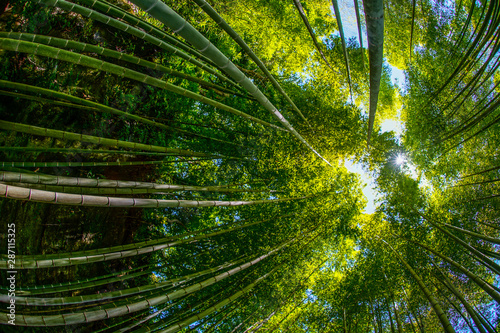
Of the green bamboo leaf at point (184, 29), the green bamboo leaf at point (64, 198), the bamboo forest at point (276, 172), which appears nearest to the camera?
the green bamboo leaf at point (184, 29)

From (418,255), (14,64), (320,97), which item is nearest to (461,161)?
(418,255)

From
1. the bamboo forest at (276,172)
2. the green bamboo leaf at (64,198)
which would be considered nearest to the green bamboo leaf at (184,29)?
the green bamboo leaf at (64,198)

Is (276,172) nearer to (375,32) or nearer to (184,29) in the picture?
(375,32)

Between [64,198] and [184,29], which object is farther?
[64,198]

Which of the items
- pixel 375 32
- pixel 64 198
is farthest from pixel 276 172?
pixel 64 198

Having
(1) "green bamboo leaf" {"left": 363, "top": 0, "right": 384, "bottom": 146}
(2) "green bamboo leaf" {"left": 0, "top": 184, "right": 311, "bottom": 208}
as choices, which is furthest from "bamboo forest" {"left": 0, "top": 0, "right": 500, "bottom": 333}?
(1) "green bamboo leaf" {"left": 363, "top": 0, "right": 384, "bottom": 146}

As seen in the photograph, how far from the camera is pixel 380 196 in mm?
5234

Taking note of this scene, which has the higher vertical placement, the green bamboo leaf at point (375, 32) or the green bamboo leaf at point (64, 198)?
the green bamboo leaf at point (375, 32)

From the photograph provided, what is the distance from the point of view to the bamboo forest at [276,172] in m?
2.96

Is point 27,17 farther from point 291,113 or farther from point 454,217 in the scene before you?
point 454,217

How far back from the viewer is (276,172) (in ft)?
15.3

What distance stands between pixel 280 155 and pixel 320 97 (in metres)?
1.61

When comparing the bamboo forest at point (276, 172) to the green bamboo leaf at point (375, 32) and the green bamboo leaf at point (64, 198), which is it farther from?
the green bamboo leaf at point (375, 32)

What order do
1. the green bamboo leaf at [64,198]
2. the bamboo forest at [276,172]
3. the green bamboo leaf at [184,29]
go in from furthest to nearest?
the bamboo forest at [276,172] < the green bamboo leaf at [64,198] < the green bamboo leaf at [184,29]
